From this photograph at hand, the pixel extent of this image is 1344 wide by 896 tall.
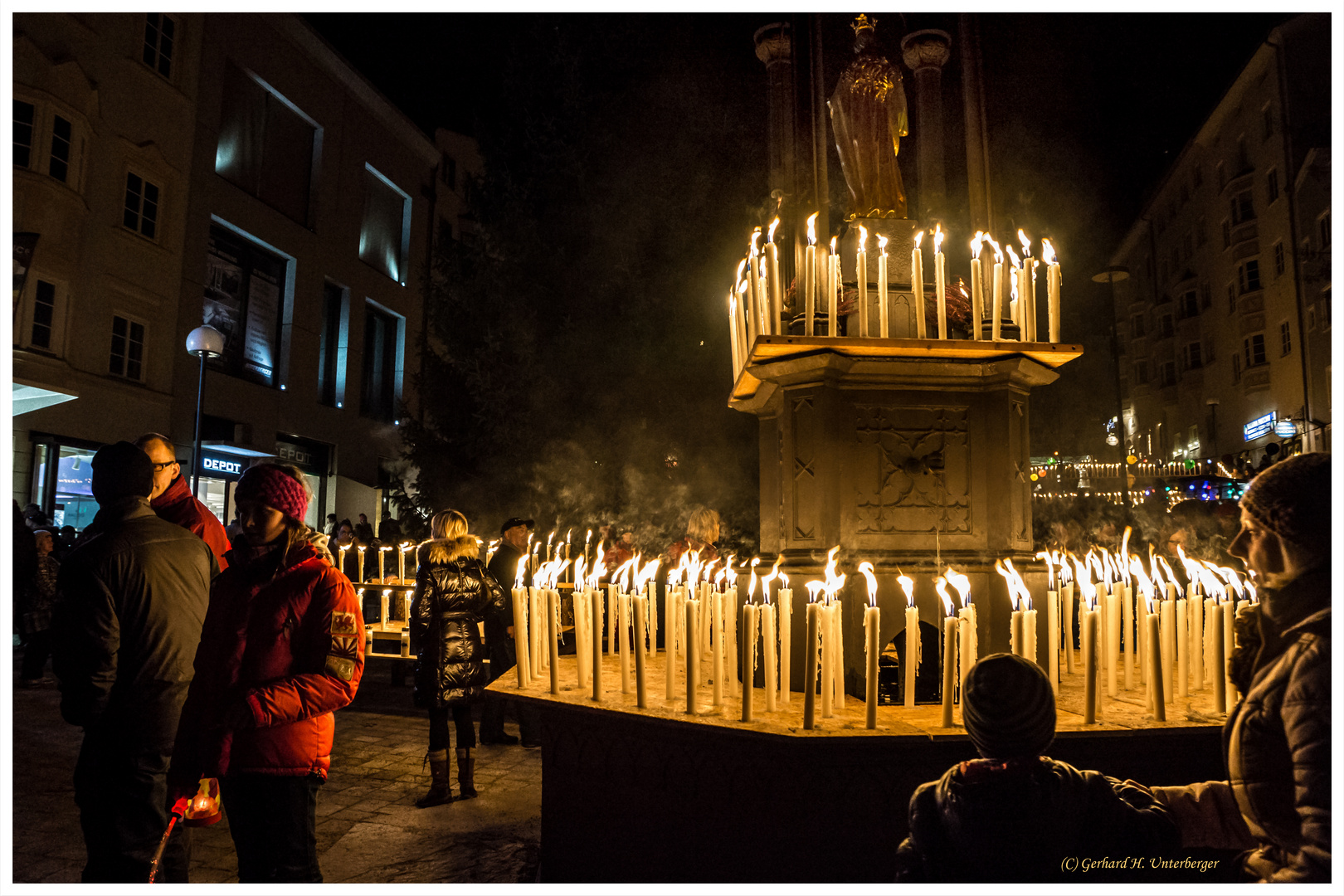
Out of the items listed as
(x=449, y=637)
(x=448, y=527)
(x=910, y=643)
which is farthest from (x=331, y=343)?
(x=910, y=643)

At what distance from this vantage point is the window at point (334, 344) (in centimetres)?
2408

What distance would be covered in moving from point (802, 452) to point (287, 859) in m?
2.74

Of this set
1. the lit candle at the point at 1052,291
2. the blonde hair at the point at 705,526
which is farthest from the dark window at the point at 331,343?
the lit candle at the point at 1052,291

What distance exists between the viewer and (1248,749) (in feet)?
6.08

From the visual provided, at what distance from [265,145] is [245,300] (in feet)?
13.9

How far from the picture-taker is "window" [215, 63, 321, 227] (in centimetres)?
2045

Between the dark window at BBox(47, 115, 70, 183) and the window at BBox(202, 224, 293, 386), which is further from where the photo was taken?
the window at BBox(202, 224, 293, 386)

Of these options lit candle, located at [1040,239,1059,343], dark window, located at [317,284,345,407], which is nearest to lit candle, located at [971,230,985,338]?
lit candle, located at [1040,239,1059,343]

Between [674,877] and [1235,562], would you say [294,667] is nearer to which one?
[674,877]

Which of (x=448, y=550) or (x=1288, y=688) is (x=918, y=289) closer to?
(x=1288, y=688)

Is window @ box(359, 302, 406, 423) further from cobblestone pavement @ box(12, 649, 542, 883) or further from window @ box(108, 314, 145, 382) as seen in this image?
cobblestone pavement @ box(12, 649, 542, 883)

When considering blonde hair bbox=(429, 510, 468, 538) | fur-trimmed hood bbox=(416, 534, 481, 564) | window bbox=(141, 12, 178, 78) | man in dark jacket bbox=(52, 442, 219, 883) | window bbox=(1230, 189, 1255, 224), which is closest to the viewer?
man in dark jacket bbox=(52, 442, 219, 883)

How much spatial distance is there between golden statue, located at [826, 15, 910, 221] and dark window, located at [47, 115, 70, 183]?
16926 millimetres

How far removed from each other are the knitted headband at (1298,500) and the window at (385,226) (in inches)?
1038
